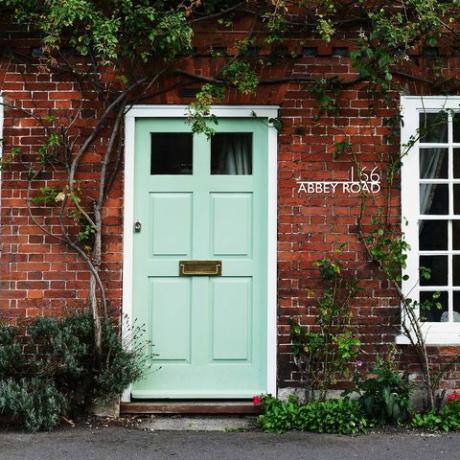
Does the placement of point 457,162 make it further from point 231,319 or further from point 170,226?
point 170,226

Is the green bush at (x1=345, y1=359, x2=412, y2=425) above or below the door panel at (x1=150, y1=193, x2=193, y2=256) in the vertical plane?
below

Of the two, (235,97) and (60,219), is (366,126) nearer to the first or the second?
(235,97)

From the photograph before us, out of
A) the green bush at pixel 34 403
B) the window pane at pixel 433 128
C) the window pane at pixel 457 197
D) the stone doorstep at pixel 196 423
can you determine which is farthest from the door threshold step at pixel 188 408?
the window pane at pixel 433 128

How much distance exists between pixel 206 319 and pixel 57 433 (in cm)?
159

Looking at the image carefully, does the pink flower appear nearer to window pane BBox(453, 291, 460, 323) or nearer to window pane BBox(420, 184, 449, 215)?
window pane BBox(453, 291, 460, 323)

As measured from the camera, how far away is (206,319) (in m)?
6.80

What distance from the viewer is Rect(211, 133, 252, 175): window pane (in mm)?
6922

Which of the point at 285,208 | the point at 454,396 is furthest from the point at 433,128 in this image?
the point at 454,396

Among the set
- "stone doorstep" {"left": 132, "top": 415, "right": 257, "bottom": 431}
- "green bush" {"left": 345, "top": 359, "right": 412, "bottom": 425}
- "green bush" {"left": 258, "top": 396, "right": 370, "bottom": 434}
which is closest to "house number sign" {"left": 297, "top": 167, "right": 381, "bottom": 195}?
"green bush" {"left": 345, "top": 359, "right": 412, "bottom": 425}

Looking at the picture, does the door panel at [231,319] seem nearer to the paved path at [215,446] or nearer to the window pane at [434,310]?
the paved path at [215,446]

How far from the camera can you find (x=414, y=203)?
6.75m

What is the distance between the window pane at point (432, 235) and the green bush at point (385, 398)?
3.93 feet

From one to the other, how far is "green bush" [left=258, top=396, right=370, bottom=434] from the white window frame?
1011mm

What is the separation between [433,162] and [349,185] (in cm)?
82
